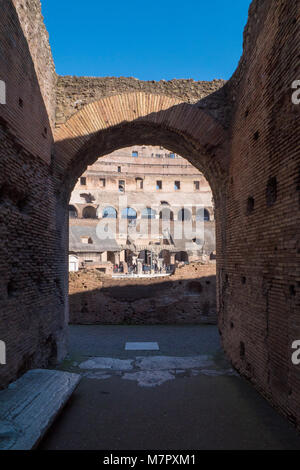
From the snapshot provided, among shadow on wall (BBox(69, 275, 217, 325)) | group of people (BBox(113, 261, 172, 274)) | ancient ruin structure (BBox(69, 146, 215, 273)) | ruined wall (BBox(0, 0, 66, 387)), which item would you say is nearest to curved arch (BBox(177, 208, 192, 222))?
ancient ruin structure (BBox(69, 146, 215, 273))

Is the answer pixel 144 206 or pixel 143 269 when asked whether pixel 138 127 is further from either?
pixel 144 206

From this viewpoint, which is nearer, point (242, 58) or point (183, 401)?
point (183, 401)

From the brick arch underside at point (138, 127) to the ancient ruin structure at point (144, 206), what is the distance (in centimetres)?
2031

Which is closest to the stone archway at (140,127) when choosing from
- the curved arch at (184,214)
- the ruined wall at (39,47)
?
the ruined wall at (39,47)

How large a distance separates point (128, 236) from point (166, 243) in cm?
443

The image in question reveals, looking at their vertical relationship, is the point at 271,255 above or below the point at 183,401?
above

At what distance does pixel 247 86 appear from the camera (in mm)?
5570

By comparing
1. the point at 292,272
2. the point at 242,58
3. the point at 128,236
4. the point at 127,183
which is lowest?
the point at 292,272

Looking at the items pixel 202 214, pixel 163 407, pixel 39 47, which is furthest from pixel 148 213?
pixel 163 407

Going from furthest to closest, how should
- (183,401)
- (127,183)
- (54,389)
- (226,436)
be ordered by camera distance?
(127,183)
(183,401)
(54,389)
(226,436)

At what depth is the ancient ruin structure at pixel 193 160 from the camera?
13.3 ft

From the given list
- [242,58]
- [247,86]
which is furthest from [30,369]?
[242,58]

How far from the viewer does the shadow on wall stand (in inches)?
470

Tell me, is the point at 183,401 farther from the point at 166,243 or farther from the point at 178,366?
the point at 166,243
